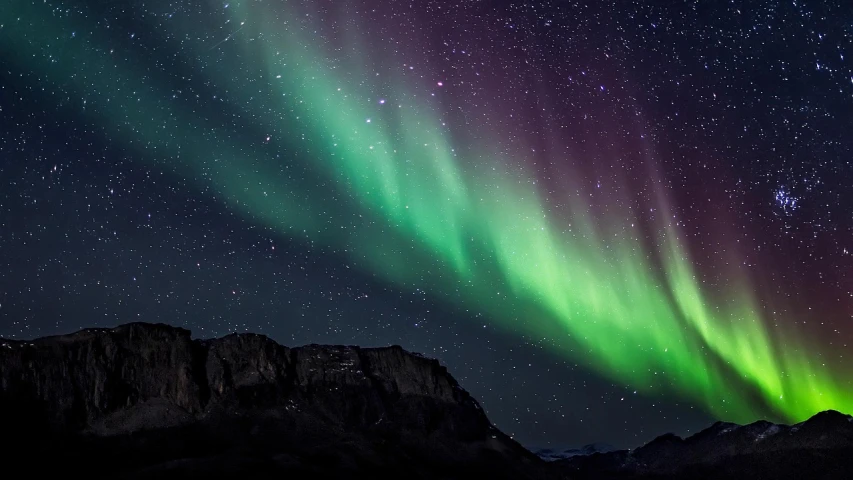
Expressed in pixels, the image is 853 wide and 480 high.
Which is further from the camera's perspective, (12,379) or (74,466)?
(12,379)

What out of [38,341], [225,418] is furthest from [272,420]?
[38,341]

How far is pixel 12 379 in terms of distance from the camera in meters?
175

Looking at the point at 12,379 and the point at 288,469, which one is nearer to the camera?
the point at 288,469

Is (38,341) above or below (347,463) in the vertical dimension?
above

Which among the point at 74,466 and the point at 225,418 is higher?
the point at 225,418

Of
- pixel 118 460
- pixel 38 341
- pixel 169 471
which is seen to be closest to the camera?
pixel 169 471

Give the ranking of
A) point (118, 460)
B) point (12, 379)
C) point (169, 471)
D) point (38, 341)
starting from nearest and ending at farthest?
1. point (169, 471)
2. point (118, 460)
3. point (12, 379)
4. point (38, 341)

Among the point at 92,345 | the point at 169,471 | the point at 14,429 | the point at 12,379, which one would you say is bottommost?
the point at 169,471

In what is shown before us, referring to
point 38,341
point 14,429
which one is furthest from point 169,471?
point 38,341

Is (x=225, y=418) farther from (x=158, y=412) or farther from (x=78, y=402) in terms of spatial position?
(x=78, y=402)

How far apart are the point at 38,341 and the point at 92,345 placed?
1266 cm

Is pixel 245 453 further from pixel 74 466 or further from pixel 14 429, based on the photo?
pixel 14 429

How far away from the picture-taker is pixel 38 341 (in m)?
189

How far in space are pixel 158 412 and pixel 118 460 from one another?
116 ft
